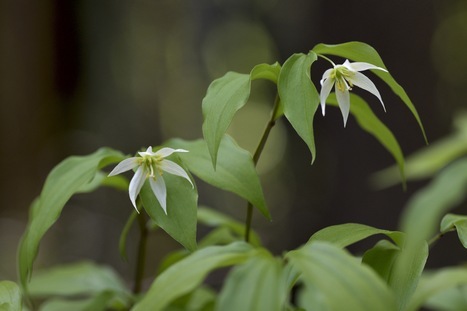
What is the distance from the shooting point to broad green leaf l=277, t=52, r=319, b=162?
1.65 feet

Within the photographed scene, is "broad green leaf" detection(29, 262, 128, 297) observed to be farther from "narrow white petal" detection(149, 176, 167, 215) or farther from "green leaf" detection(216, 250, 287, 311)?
"green leaf" detection(216, 250, 287, 311)

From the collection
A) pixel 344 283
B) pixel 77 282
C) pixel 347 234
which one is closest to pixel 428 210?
pixel 344 283

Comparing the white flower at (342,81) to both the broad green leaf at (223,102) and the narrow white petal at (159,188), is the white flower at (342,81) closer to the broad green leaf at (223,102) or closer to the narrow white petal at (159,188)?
the broad green leaf at (223,102)

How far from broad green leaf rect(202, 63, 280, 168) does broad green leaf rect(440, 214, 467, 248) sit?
21cm

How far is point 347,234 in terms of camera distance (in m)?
0.52

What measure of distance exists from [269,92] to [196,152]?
3.64m

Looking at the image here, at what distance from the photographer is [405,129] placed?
1936mm

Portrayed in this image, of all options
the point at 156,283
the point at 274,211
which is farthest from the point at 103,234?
the point at 156,283

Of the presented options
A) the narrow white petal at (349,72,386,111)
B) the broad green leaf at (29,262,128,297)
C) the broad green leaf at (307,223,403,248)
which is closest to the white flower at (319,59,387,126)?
the narrow white petal at (349,72,386,111)

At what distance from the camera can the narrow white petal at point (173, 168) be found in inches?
21.8

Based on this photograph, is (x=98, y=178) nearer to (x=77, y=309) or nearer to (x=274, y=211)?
(x=77, y=309)

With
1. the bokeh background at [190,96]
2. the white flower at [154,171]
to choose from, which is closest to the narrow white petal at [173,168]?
the white flower at [154,171]

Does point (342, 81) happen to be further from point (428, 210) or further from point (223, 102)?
point (428, 210)

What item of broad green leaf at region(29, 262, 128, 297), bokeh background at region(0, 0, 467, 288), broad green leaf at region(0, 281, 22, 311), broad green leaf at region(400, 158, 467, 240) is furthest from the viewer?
bokeh background at region(0, 0, 467, 288)
